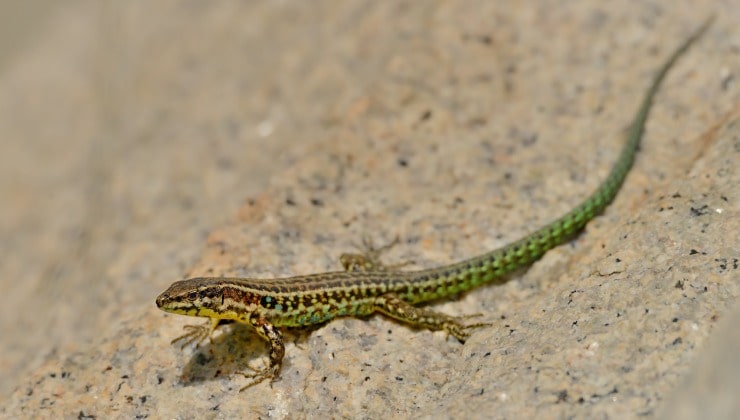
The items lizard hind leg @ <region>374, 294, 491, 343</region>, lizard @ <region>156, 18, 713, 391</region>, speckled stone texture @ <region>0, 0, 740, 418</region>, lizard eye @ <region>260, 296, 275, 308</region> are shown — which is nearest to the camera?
speckled stone texture @ <region>0, 0, 740, 418</region>

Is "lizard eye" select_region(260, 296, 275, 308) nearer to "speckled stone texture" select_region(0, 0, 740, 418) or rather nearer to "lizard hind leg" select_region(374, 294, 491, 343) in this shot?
"speckled stone texture" select_region(0, 0, 740, 418)

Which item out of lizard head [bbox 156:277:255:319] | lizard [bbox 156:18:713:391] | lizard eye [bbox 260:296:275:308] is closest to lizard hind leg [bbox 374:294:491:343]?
lizard [bbox 156:18:713:391]

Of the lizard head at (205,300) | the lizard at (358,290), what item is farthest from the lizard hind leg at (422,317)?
the lizard head at (205,300)

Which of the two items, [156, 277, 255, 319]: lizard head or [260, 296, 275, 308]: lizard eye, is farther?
[260, 296, 275, 308]: lizard eye

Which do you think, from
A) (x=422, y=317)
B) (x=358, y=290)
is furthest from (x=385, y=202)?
(x=422, y=317)

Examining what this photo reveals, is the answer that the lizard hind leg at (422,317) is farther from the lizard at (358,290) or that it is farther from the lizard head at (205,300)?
the lizard head at (205,300)

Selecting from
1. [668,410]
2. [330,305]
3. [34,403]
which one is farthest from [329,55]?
[668,410]
